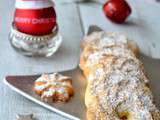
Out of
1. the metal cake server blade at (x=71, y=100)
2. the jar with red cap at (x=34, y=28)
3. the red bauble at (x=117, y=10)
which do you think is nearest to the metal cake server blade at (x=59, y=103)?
the metal cake server blade at (x=71, y=100)

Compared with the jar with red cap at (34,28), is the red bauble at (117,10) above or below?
below

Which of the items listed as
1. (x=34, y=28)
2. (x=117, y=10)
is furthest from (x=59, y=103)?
(x=117, y=10)

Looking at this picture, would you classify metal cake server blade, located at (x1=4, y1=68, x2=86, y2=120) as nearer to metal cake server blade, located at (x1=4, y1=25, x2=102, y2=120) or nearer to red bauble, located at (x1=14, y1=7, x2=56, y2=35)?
metal cake server blade, located at (x1=4, y1=25, x2=102, y2=120)

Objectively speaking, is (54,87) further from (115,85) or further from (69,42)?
(69,42)

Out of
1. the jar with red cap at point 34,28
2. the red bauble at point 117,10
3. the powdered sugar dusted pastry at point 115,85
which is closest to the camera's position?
the powdered sugar dusted pastry at point 115,85

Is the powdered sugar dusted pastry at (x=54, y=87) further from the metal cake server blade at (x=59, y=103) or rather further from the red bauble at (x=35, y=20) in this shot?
the red bauble at (x=35, y=20)
